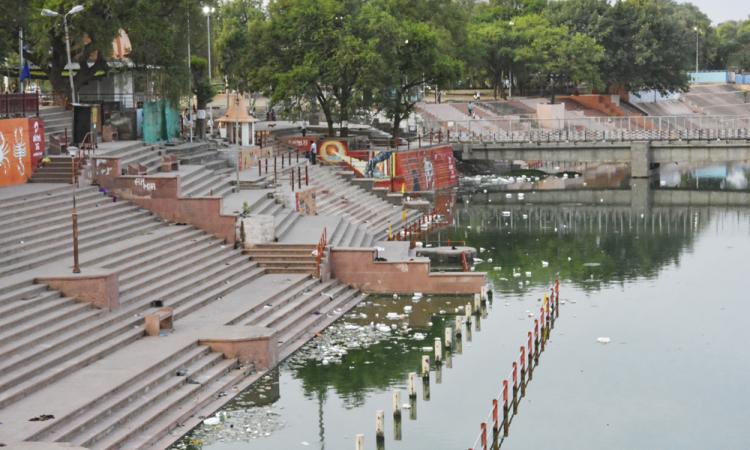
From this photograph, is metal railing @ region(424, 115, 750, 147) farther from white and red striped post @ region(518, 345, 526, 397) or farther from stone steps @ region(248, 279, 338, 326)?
white and red striped post @ region(518, 345, 526, 397)

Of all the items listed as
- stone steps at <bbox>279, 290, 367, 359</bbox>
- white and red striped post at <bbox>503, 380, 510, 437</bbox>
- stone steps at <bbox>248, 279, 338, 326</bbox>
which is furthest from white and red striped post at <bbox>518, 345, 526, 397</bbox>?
stone steps at <bbox>248, 279, 338, 326</bbox>

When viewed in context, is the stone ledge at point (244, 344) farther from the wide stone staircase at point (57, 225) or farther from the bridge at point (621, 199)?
the bridge at point (621, 199)

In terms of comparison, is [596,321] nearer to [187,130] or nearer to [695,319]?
[695,319]

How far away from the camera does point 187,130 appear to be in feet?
209

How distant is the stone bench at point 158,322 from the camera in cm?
3153

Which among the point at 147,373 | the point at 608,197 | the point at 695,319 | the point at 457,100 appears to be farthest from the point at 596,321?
the point at 457,100

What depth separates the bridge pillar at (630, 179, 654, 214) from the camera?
6788 centimetres

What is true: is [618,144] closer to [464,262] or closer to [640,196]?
[640,196]

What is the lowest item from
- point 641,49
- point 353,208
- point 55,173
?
point 353,208

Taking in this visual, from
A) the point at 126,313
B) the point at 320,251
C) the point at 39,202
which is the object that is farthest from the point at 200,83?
the point at 126,313

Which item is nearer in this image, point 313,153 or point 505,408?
point 505,408

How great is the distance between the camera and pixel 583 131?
272 ft

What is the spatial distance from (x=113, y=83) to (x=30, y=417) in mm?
37312

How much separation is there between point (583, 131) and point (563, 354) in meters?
50.5
